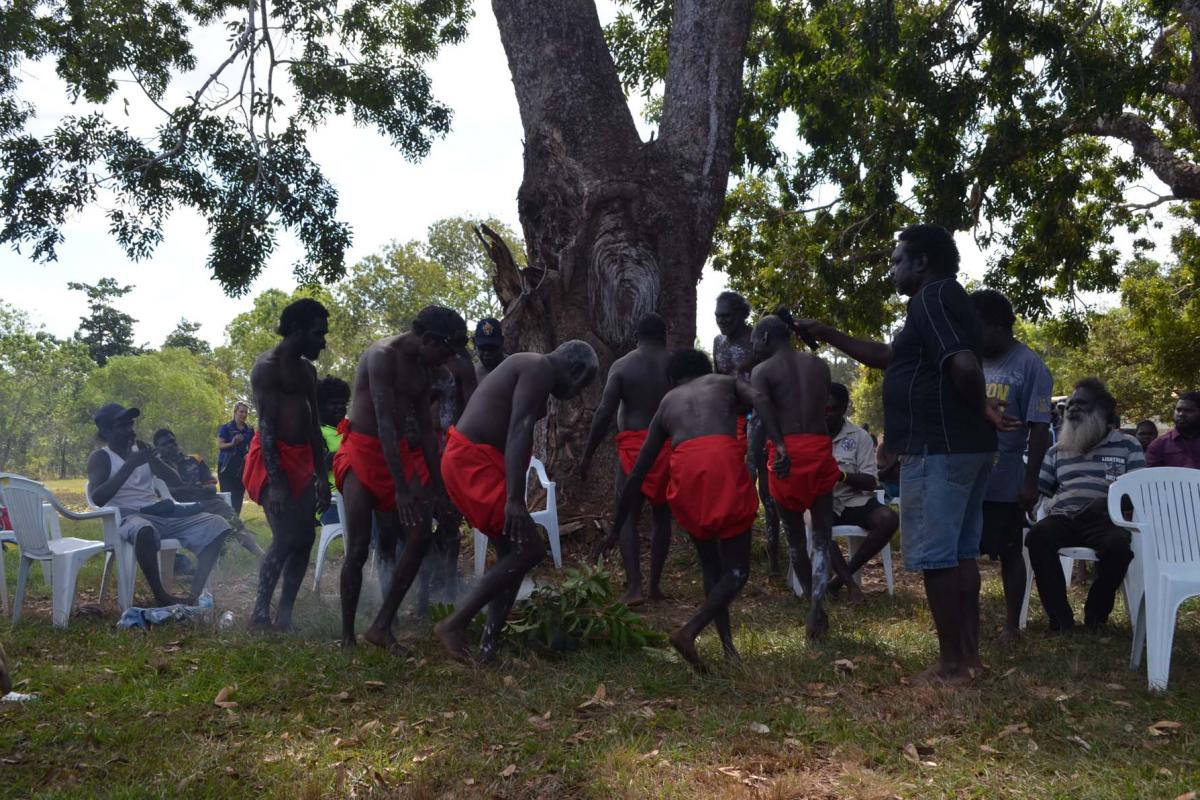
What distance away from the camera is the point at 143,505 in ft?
25.6

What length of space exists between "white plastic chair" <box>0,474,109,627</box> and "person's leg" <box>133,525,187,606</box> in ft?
0.84

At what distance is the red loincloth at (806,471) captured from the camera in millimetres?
6598

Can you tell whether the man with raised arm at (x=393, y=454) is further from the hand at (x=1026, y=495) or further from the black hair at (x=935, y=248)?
the hand at (x=1026, y=495)

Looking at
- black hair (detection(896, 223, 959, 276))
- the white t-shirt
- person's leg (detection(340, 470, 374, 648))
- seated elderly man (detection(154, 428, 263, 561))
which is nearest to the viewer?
black hair (detection(896, 223, 959, 276))

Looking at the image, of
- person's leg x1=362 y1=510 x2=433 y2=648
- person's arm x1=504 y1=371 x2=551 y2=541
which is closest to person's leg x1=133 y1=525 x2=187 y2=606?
person's leg x1=362 y1=510 x2=433 y2=648

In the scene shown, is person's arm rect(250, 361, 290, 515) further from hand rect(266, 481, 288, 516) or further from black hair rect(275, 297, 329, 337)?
black hair rect(275, 297, 329, 337)

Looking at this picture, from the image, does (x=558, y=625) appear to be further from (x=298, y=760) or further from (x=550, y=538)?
(x=550, y=538)

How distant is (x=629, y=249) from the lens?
10.0 m

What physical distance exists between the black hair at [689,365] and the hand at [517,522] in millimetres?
1294

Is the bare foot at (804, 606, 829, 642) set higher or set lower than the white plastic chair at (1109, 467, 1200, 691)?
lower

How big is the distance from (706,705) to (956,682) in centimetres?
127

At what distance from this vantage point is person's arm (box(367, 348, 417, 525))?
5836mm

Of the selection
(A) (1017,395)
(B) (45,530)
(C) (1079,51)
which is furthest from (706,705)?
(C) (1079,51)

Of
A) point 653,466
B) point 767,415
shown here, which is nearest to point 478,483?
point 767,415
